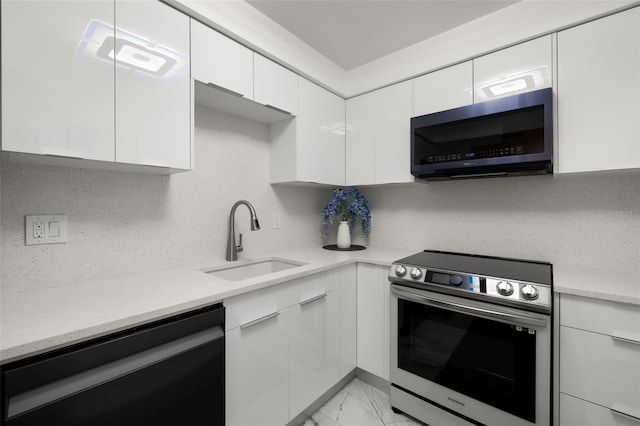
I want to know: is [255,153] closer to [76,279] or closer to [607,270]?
[76,279]

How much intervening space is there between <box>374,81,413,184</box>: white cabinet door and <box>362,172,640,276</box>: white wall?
1.16 ft

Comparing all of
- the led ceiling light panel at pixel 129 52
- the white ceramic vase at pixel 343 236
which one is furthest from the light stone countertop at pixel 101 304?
the led ceiling light panel at pixel 129 52

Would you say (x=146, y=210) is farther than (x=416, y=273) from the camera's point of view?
No

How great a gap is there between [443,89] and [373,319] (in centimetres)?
159

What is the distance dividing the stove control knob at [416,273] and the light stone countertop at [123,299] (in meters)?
0.50

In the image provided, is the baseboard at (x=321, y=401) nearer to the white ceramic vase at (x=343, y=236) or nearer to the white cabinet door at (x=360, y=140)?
the white ceramic vase at (x=343, y=236)

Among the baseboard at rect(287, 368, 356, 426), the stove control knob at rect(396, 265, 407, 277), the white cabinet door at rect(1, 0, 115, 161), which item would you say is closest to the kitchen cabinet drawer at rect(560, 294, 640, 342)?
the stove control knob at rect(396, 265, 407, 277)

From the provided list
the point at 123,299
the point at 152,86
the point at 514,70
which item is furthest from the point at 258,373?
the point at 514,70

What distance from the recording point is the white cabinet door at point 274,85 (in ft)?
5.37

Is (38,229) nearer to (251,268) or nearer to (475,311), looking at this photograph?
(251,268)

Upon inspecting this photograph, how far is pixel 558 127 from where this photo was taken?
1465 mm

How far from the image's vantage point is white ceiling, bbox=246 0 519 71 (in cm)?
159

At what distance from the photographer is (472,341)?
1419 mm

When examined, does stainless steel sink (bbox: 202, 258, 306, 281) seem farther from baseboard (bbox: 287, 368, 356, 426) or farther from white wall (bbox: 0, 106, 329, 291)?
baseboard (bbox: 287, 368, 356, 426)
